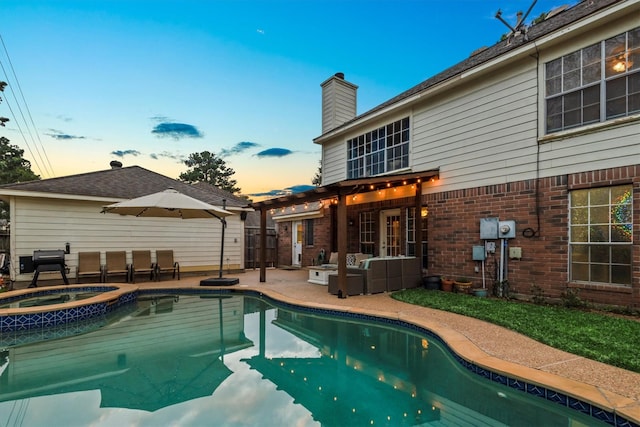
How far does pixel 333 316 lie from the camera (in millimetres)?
6609

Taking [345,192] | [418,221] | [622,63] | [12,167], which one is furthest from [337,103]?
[12,167]

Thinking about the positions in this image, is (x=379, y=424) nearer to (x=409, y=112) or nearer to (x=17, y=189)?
(x=409, y=112)

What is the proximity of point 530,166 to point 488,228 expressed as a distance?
5.12ft

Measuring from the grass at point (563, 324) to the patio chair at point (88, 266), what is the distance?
29.3 feet

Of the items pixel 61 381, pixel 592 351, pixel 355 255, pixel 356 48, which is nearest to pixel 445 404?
pixel 592 351

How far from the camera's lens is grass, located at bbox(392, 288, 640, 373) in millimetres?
3789

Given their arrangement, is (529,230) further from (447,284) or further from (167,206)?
(167,206)

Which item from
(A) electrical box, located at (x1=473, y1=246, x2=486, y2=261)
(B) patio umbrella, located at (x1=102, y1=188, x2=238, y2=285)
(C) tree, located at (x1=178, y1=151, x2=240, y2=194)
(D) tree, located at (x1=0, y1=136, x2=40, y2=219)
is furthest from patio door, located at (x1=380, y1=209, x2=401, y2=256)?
(C) tree, located at (x1=178, y1=151, x2=240, y2=194)

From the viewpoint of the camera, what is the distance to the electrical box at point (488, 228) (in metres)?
7.36

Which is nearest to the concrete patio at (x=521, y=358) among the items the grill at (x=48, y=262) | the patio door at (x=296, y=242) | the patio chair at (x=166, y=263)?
the patio chair at (x=166, y=263)

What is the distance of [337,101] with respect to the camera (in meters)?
13.6

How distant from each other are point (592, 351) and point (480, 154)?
5.06m

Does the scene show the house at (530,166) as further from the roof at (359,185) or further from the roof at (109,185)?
the roof at (109,185)

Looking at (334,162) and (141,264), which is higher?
(334,162)
